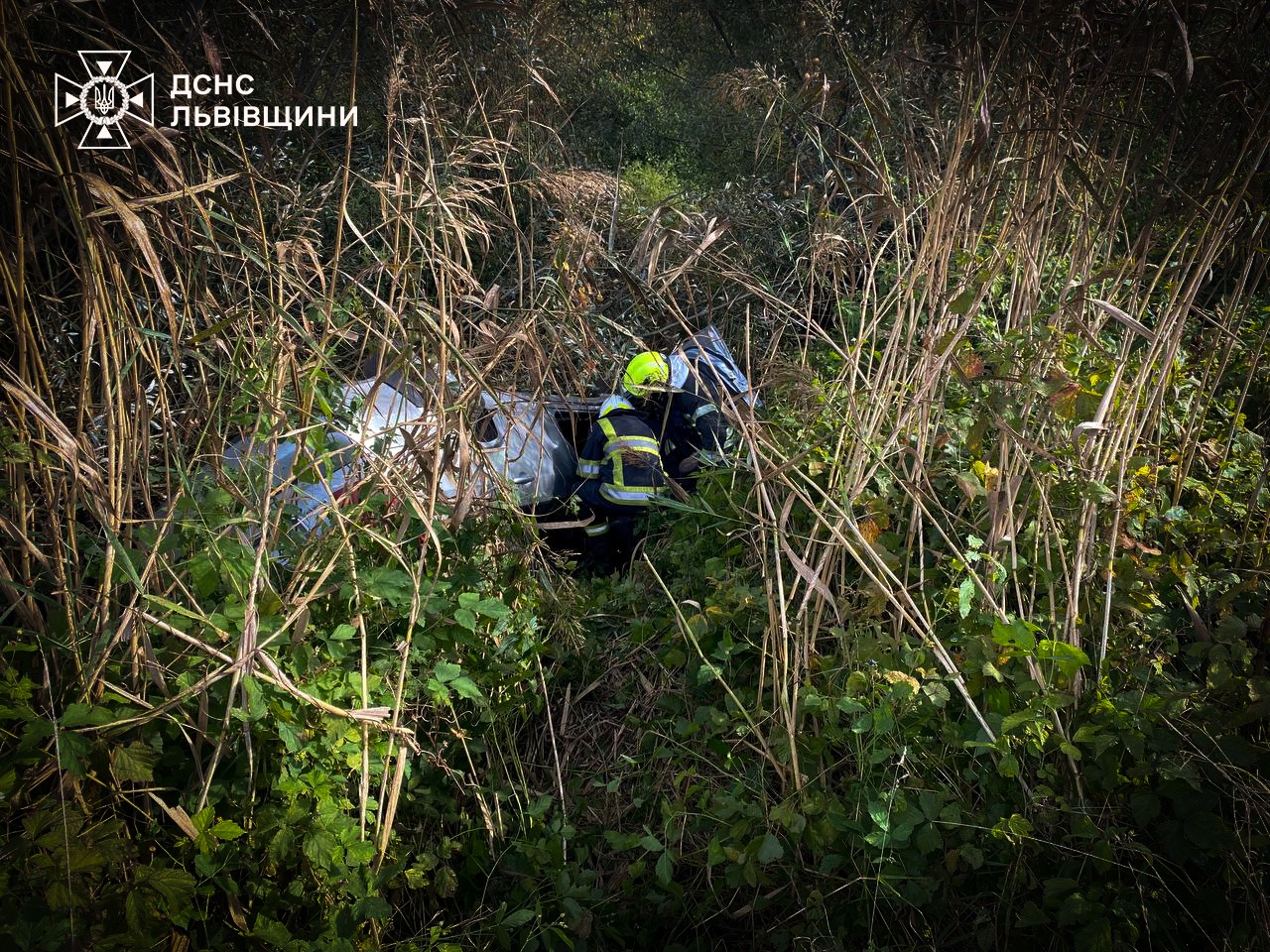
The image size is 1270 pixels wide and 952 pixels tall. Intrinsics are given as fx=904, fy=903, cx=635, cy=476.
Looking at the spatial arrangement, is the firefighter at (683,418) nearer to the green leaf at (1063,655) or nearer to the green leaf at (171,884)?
the green leaf at (1063,655)

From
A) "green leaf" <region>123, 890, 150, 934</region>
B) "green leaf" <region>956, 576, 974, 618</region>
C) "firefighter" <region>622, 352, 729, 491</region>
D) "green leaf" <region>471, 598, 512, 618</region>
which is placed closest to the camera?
"green leaf" <region>123, 890, 150, 934</region>

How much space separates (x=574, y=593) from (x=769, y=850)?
51.0 inches

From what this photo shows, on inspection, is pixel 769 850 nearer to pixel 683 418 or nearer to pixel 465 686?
pixel 465 686

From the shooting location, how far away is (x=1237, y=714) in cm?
221

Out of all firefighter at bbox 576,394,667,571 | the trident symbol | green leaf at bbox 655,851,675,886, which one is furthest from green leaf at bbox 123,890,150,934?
firefighter at bbox 576,394,667,571

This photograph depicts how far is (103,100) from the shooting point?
2.17 metres

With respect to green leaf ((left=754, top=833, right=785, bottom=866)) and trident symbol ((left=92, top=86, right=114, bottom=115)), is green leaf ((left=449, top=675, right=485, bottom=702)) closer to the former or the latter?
green leaf ((left=754, top=833, right=785, bottom=866))

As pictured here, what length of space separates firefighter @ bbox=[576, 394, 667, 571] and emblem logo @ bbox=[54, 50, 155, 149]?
255 centimetres

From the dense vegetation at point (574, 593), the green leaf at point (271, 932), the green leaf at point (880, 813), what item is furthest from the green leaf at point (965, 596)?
the green leaf at point (271, 932)

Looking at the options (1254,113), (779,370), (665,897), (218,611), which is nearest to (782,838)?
(665,897)

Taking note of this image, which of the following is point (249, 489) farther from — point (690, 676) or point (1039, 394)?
point (1039, 394)

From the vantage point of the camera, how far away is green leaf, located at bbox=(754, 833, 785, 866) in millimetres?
2252

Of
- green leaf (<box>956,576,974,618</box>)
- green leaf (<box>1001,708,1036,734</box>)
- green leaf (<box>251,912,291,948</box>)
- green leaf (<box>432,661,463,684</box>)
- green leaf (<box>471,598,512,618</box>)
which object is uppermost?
green leaf (<box>956,576,974,618</box>)

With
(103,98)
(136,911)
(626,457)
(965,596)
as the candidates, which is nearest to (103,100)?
(103,98)
